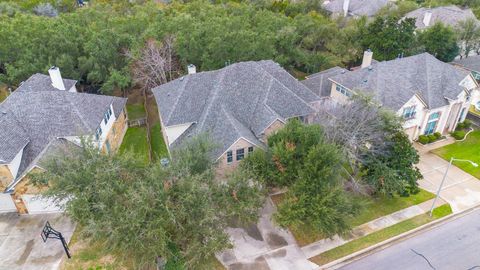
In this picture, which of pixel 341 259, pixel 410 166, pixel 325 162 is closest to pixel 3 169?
pixel 325 162

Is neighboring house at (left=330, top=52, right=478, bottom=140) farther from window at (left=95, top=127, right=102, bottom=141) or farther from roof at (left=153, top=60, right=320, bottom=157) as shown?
window at (left=95, top=127, right=102, bottom=141)

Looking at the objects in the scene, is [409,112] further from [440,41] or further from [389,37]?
[440,41]

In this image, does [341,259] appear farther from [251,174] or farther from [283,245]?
[251,174]

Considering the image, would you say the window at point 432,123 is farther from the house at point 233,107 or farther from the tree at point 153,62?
the tree at point 153,62

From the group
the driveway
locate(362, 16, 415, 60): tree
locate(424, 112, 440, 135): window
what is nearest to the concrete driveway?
the driveway

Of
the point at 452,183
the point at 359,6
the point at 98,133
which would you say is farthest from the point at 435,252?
the point at 359,6
